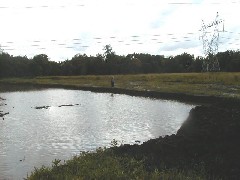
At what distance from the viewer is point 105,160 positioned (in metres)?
12.6

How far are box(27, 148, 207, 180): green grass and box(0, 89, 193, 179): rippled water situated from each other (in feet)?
8.45

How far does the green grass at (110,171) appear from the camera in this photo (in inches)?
427

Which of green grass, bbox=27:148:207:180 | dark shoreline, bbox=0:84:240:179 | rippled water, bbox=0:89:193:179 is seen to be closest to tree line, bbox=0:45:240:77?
rippled water, bbox=0:89:193:179

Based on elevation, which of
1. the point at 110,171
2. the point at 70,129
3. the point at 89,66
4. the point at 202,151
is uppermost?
the point at 89,66

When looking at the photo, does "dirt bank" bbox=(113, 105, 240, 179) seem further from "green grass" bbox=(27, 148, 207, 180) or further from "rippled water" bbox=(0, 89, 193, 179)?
"rippled water" bbox=(0, 89, 193, 179)

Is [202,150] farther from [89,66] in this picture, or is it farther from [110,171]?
[89,66]

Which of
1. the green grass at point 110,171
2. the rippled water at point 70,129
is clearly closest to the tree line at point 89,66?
the rippled water at point 70,129

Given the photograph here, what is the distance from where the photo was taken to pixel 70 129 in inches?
949

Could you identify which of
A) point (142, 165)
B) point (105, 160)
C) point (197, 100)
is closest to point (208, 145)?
point (142, 165)

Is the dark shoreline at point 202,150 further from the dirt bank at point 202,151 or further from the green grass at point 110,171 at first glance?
the green grass at point 110,171

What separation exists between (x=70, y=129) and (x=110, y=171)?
1324 cm

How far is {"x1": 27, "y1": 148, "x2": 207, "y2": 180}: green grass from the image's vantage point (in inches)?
427

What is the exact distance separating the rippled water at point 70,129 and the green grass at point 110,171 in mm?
2576

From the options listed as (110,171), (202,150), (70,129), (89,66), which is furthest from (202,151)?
(89,66)
